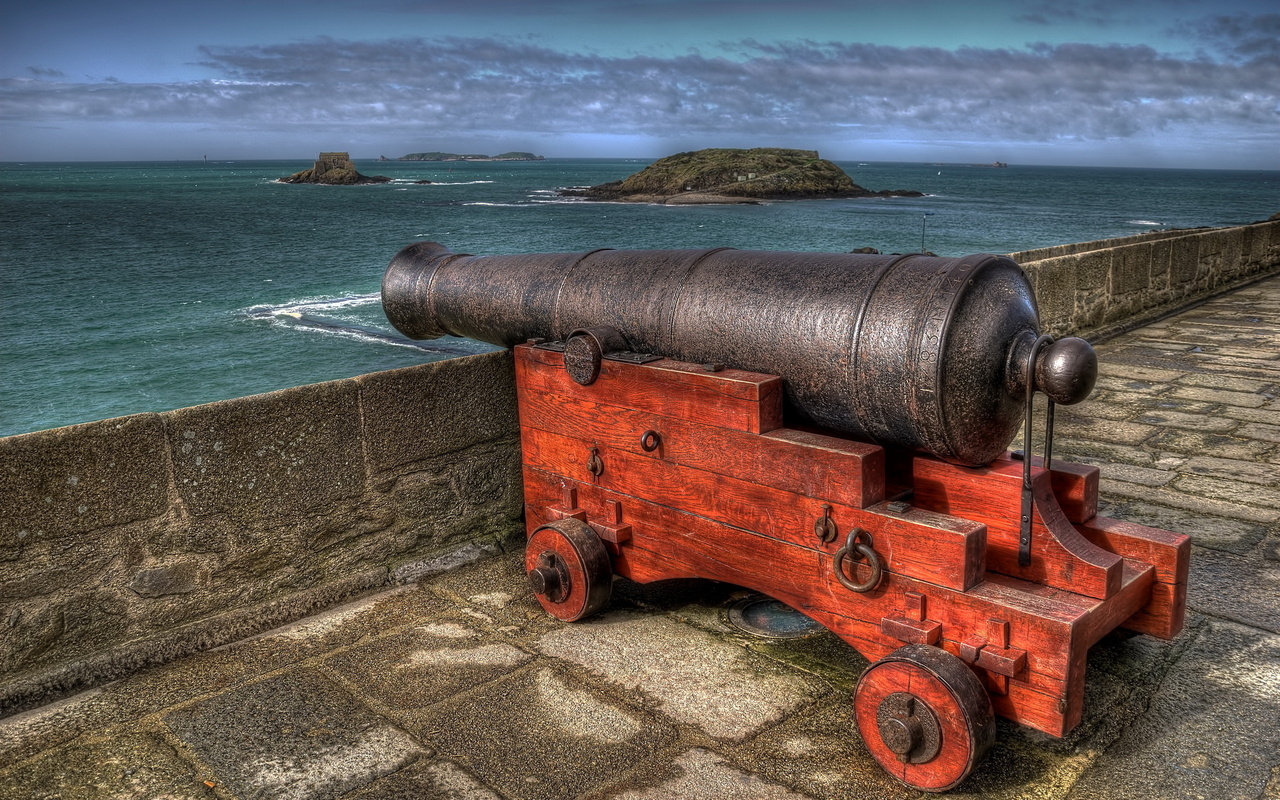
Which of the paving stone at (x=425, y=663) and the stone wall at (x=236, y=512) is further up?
the stone wall at (x=236, y=512)

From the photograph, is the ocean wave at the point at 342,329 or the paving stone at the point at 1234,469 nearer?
the paving stone at the point at 1234,469

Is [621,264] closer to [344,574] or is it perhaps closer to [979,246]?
[344,574]

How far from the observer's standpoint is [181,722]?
282 cm

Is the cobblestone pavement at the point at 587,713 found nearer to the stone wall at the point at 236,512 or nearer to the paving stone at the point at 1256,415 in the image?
the stone wall at the point at 236,512

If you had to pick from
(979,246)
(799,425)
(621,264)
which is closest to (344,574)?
(621,264)

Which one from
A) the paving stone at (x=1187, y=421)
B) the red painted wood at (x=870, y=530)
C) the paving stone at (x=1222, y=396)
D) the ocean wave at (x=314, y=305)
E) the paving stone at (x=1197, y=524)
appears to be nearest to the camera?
the red painted wood at (x=870, y=530)

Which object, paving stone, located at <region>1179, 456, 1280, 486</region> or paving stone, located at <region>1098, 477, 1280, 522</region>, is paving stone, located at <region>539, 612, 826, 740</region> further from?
paving stone, located at <region>1179, 456, 1280, 486</region>

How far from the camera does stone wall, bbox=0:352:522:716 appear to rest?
117 inches

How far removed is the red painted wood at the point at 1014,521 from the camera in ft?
8.80

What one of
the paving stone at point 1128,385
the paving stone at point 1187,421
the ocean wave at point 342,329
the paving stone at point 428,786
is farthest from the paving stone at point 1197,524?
the ocean wave at point 342,329

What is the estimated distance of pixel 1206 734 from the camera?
8.78 feet

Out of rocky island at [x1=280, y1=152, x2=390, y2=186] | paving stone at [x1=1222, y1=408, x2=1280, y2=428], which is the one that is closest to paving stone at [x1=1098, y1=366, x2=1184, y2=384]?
paving stone at [x1=1222, y1=408, x2=1280, y2=428]

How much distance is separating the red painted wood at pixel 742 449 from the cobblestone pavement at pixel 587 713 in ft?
2.00

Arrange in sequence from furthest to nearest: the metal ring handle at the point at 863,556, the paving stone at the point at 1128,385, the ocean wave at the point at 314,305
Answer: the ocean wave at the point at 314,305, the paving stone at the point at 1128,385, the metal ring handle at the point at 863,556
